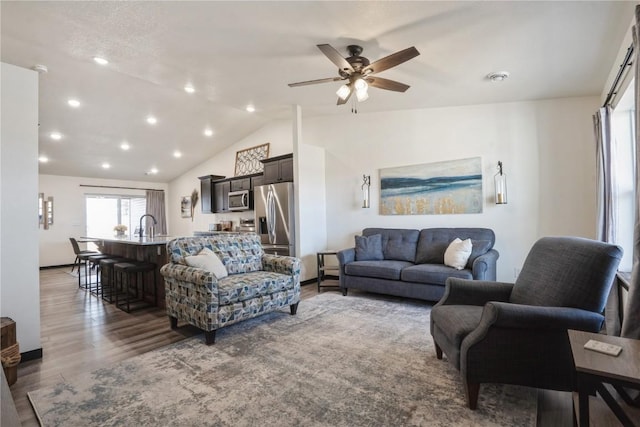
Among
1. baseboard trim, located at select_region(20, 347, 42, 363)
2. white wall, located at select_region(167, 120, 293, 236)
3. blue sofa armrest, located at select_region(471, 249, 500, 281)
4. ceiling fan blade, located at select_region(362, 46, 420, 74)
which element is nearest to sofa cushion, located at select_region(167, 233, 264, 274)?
baseboard trim, located at select_region(20, 347, 42, 363)

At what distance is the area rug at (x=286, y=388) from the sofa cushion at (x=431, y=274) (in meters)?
0.85

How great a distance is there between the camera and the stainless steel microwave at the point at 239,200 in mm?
6695

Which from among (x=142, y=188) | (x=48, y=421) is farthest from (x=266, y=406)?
(x=142, y=188)

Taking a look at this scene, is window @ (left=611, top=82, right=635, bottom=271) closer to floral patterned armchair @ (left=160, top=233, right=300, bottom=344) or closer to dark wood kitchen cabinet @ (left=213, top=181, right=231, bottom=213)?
floral patterned armchair @ (left=160, top=233, right=300, bottom=344)

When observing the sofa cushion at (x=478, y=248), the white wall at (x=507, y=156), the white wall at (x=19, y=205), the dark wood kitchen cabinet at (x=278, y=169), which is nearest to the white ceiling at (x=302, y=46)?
the white wall at (x=507, y=156)

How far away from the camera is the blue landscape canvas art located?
171 inches

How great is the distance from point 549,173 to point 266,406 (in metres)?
4.14

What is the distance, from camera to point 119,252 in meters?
5.01

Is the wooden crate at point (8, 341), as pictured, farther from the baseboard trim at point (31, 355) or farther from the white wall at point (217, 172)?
the white wall at point (217, 172)

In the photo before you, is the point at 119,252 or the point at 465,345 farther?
the point at 119,252

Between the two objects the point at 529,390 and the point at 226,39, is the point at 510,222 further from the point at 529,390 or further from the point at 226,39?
the point at 226,39

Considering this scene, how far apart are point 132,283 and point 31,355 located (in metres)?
2.14

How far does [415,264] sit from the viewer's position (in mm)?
4309

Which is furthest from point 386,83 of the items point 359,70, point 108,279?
point 108,279
